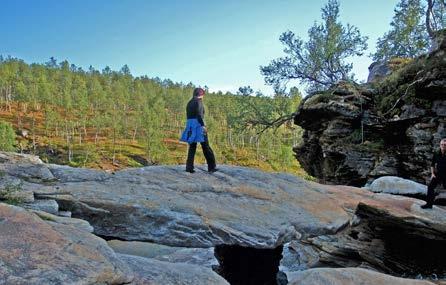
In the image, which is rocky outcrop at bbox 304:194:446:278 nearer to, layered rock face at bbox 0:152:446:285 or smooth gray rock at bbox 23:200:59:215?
layered rock face at bbox 0:152:446:285

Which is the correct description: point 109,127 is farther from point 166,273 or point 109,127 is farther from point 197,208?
Result: point 166,273

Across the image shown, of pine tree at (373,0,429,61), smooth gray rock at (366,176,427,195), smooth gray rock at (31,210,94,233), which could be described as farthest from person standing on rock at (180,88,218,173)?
pine tree at (373,0,429,61)

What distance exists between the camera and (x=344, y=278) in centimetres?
900

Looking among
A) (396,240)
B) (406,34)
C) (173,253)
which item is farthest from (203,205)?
(406,34)

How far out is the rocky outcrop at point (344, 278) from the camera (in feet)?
29.1

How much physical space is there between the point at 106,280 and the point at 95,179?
7417 millimetres

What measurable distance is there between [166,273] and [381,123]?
20.3 metres

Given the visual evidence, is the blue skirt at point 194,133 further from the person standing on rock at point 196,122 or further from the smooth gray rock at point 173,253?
the smooth gray rock at point 173,253

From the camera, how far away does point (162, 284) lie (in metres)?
7.19

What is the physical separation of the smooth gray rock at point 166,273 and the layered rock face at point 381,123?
17.1 meters

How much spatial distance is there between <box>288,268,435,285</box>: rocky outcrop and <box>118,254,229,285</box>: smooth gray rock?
2171mm

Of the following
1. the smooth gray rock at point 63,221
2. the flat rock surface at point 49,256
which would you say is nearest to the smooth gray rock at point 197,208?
the smooth gray rock at point 63,221

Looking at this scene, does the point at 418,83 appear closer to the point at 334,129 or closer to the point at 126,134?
the point at 334,129

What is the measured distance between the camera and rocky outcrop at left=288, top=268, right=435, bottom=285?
888cm
